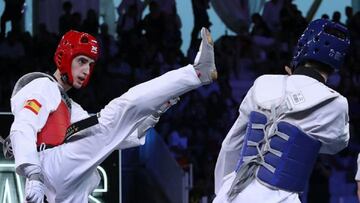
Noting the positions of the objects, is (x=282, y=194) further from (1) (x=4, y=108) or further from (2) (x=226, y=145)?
(1) (x=4, y=108)

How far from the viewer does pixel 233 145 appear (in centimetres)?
440

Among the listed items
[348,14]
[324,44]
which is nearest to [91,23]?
A: [348,14]

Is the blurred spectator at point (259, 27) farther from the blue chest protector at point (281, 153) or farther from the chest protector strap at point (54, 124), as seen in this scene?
the blue chest protector at point (281, 153)

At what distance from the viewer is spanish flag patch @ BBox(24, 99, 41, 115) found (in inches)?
201

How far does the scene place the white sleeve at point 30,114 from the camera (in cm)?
489

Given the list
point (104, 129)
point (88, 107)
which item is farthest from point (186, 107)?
point (104, 129)

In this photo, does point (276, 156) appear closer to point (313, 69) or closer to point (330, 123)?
point (330, 123)

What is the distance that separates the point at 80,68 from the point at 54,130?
0.44 metres

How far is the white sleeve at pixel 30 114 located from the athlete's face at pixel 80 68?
0.54 ft

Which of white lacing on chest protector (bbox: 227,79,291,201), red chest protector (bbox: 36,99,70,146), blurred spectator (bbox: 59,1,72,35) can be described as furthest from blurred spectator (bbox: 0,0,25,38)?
white lacing on chest protector (bbox: 227,79,291,201)

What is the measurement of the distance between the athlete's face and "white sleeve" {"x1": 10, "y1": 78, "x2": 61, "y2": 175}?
0.17m

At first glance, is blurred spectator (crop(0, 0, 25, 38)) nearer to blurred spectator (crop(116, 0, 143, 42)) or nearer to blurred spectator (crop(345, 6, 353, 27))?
blurred spectator (crop(116, 0, 143, 42))

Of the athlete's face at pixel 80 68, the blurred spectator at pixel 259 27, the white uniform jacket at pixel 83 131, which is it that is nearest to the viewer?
the white uniform jacket at pixel 83 131

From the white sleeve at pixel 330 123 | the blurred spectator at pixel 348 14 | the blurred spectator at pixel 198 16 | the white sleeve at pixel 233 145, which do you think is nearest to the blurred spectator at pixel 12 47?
the blurred spectator at pixel 198 16
